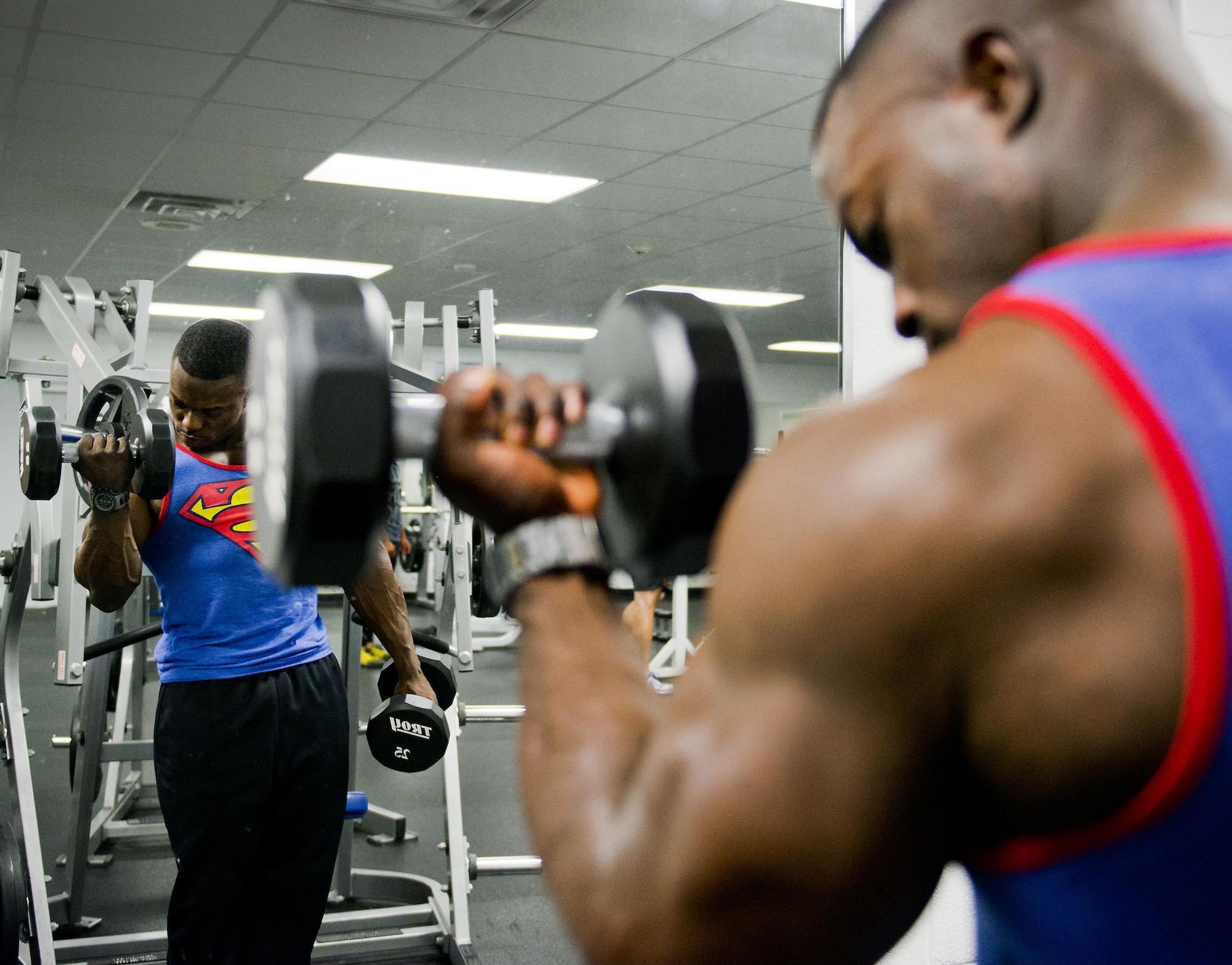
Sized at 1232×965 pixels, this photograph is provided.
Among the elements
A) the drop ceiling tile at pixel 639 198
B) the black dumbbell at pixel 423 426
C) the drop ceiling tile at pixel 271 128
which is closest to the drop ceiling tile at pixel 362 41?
the drop ceiling tile at pixel 271 128

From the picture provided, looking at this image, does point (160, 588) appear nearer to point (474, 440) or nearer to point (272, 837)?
point (272, 837)

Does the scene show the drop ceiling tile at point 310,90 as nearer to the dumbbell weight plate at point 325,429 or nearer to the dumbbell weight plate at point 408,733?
the dumbbell weight plate at point 408,733

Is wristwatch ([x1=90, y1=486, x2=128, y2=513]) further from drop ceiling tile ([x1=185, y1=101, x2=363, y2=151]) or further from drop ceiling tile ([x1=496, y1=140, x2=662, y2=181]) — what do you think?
drop ceiling tile ([x1=496, y1=140, x2=662, y2=181])

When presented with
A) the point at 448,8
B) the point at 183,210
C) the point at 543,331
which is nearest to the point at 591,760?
the point at 448,8

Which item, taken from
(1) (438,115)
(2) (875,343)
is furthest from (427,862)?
(1) (438,115)

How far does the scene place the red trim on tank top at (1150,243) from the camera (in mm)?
449

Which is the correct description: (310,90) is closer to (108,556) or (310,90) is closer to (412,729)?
(108,556)

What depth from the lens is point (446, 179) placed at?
4617mm

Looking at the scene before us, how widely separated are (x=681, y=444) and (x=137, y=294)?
2758 millimetres

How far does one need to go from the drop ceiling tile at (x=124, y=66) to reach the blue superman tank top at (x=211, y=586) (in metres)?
2.15

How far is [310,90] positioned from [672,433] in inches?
137

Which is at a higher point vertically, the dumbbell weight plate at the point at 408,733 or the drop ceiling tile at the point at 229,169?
the drop ceiling tile at the point at 229,169

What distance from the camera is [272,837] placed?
1816 mm

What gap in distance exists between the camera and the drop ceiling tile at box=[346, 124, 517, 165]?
13.2 ft
